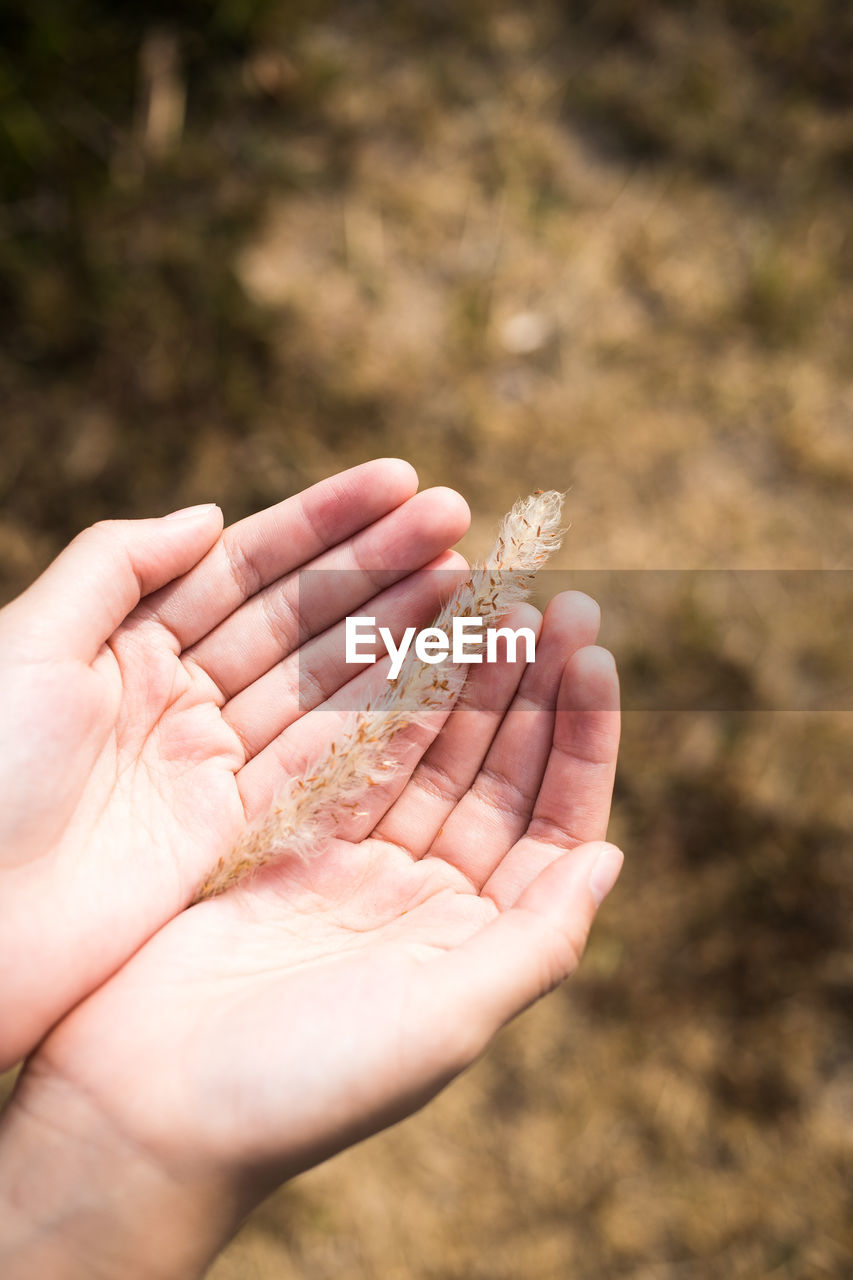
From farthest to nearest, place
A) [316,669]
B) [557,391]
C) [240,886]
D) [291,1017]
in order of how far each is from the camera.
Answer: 1. [557,391]
2. [316,669]
3. [240,886]
4. [291,1017]

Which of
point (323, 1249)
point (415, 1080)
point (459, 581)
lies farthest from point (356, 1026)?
point (323, 1249)

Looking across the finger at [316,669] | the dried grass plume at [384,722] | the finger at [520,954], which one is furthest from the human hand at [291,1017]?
the finger at [316,669]

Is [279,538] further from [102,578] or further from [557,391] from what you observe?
[557,391]

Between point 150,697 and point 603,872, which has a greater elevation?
point 150,697

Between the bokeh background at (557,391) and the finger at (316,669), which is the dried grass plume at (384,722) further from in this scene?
the bokeh background at (557,391)

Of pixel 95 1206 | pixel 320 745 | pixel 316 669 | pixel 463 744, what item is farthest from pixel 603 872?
pixel 95 1206

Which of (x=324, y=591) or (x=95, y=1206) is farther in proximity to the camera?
(x=324, y=591)

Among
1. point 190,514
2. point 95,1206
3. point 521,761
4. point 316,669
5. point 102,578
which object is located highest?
point 190,514
